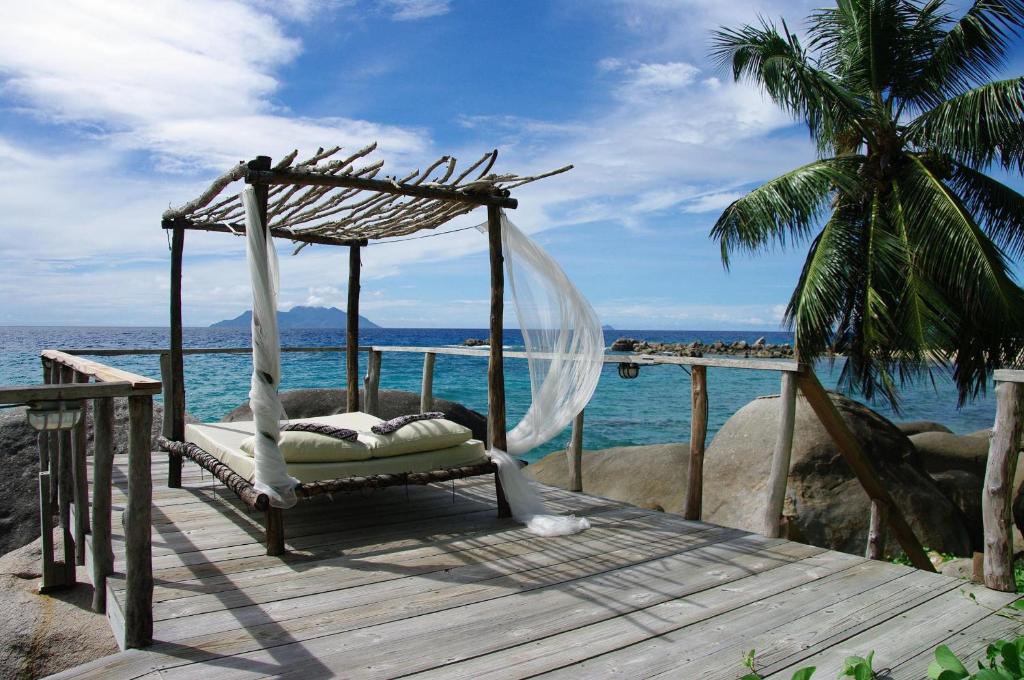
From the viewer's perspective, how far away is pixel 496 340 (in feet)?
13.5

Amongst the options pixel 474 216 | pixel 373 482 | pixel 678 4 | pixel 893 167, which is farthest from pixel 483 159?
pixel 893 167

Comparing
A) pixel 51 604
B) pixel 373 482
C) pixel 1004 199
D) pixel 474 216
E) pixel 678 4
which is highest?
pixel 678 4

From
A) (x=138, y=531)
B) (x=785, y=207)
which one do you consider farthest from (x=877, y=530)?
(x=785, y=207)

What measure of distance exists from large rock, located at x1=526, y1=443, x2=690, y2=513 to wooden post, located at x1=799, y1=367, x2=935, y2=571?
2238 millimetres

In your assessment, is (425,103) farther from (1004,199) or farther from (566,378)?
(1004,199)

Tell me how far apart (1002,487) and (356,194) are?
3.75 meters

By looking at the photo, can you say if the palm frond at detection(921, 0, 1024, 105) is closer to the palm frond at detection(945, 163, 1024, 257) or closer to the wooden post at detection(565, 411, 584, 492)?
the palm frond at detection(945, 163, 1024, 257)

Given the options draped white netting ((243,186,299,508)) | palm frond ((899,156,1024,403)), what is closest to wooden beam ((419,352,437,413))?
draped white netting ((243,186,299,508))

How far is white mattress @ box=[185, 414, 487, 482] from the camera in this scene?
3557 mm

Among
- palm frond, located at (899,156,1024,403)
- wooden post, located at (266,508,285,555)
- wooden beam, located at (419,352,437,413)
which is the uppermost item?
palm frond, located at (899,156,1024,403)

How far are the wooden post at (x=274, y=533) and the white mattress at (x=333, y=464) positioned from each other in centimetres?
26

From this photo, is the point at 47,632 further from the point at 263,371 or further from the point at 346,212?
the point at 346,212

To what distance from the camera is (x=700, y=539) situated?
3609 mm

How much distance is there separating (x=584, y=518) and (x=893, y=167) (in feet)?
30.2
